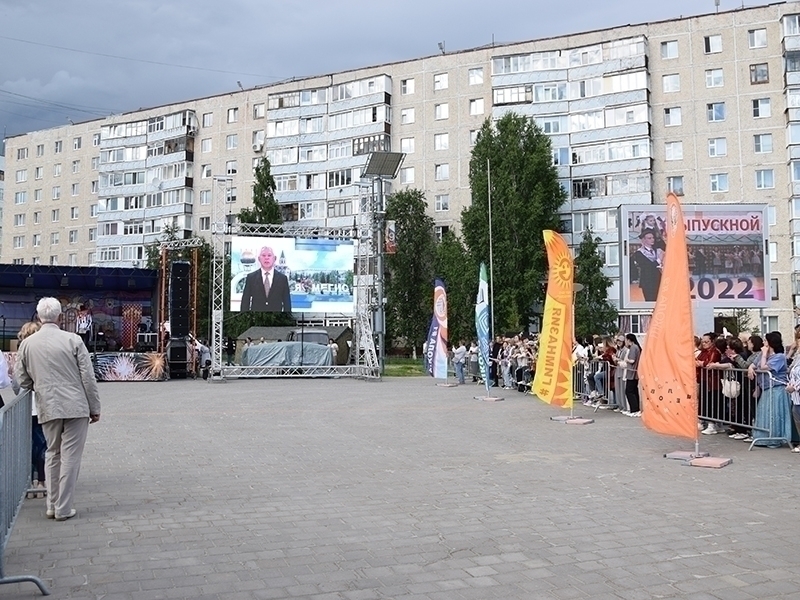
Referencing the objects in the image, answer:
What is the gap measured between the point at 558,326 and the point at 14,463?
10806mm

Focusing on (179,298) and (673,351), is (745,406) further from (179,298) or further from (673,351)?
(179,298)

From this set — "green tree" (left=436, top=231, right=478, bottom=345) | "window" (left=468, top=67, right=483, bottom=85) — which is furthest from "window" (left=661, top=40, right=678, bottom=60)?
"green tree" (left=436, top=231, right=478, bottom=345)

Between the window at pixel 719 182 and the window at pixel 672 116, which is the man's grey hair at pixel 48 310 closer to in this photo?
the window at pixel 719 182

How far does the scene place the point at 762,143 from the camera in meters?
49.6

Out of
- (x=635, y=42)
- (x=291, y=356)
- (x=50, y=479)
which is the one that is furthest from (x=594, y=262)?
(x=50, y=479)

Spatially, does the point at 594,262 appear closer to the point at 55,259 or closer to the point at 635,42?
the point at 635,42

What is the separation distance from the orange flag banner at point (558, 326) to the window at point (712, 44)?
4276cm

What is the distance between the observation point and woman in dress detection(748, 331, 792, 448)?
10.9 m

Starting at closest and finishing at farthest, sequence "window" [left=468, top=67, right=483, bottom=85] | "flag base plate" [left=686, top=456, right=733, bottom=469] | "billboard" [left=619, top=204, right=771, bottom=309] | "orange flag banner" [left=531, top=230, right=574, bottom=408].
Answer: "flag base plate" [left=686, top=456, right=733, bottom=469]
"orange flag banner" [left=531, top=230, right=574, bottom=408]
"billboard" [left=619, top=204, right=771, bottom=309]
"window" [left=468, top=67, right=483, bottom=85]

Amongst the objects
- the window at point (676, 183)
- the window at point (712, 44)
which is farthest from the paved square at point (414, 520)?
the window at point (712, 44)

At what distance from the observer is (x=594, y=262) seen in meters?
49.8

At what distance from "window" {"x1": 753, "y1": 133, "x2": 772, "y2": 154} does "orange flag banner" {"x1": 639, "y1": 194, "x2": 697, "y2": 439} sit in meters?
44.6

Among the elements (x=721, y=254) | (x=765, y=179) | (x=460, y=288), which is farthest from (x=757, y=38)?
(x=721, y=254)

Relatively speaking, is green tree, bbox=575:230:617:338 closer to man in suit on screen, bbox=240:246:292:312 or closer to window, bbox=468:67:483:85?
window, bbox=468:67:483:85
